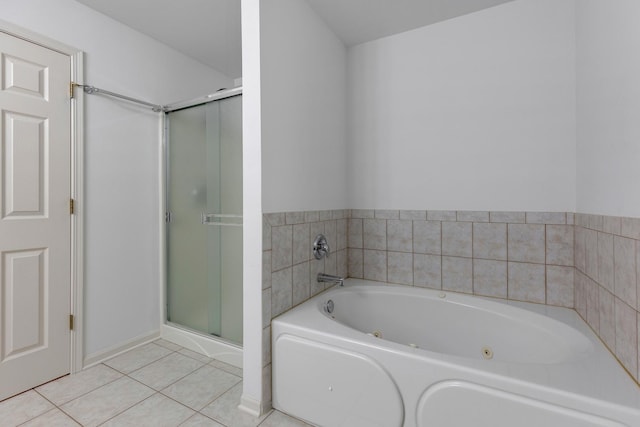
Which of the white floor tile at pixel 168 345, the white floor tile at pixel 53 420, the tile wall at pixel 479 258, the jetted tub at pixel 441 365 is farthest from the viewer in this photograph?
the white floor tile at pixel 168 345

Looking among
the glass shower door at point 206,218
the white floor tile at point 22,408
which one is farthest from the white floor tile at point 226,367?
the white floor tile at point 22,408

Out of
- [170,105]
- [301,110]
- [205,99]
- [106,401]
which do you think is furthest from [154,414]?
[170,105]

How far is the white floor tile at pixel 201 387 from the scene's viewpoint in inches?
59.1

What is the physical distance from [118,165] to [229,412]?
1741mm

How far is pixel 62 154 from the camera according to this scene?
1701 millimetres

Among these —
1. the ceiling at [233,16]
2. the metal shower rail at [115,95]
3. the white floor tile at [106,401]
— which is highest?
the ceiling at [233,16]

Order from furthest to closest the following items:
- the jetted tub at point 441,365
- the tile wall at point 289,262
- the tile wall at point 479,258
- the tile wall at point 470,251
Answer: the tile wall at point 470,251 < the tile wall at point 289,262 < the tile wall at point 479,258 < the jetted tub at point 441,365

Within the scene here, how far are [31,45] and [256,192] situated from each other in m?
1.54

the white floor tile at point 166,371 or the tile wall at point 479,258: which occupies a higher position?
the tile wall at point 479,258

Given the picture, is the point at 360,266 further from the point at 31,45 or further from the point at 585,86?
the point at 31,45

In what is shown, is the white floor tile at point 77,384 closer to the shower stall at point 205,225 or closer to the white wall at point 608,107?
the shower stall at point 205,225

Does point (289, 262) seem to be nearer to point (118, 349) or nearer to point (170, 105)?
point (118, 349)

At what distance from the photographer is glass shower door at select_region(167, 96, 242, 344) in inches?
76.2

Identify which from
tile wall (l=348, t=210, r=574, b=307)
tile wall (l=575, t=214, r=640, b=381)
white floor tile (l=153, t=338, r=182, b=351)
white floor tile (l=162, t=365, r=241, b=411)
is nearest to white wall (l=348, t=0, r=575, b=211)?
tile wall (l=348, t=210, r=574, b=307)
